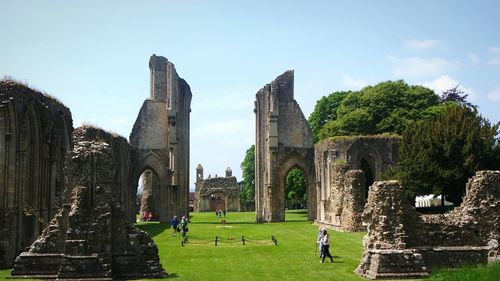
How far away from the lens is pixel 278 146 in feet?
156

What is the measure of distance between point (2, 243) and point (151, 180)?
118 feet

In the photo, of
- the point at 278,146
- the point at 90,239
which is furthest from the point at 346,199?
the point at 90,239

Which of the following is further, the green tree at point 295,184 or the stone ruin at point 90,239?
the green tree at point 295,184

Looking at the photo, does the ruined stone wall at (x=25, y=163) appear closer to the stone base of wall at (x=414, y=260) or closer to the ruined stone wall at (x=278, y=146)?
the stone base of wall at (x=414, y=260)

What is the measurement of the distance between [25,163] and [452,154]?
23.0m

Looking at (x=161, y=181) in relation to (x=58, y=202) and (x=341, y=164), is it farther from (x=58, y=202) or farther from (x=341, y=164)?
(x=58, y=202)

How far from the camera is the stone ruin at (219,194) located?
3044 inches

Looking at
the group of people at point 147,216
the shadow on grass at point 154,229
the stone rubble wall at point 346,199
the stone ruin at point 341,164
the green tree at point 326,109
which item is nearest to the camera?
the stone rubble wall at point 346,199

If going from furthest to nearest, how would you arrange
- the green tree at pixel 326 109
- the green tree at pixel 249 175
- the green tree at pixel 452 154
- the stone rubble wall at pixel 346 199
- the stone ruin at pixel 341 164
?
the green tree at pixel 249 175
the green tree at pixel 326 109
the stone ruin at pixel 341 164
the green tree at pixel 452 154
the stone rubble wall at pixel 346 199

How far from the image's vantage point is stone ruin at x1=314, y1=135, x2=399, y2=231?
35688 millimetres

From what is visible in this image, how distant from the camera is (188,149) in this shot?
49125 millimetres

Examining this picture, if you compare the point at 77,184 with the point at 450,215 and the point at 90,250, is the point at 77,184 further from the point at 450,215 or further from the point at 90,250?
the point at 450,215

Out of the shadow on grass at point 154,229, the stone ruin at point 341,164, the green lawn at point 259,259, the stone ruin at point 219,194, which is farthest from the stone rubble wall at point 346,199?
the stone ruin at point 219,194

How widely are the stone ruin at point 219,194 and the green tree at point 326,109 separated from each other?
719 inches
